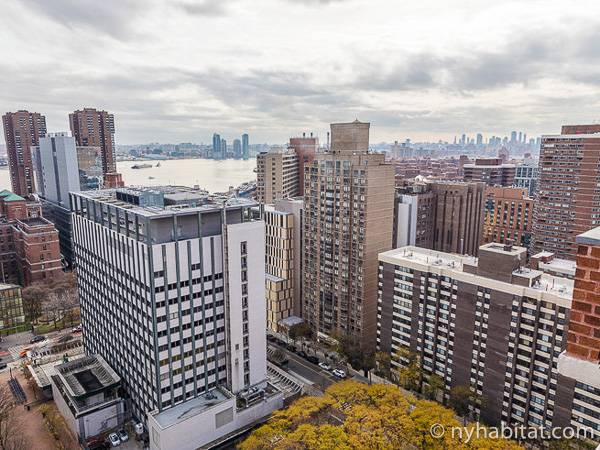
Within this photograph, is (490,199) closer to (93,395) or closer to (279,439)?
(279,439)

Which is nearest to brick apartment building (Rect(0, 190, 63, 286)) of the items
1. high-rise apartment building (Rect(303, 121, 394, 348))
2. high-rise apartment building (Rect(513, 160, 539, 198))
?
high-rise apartment building (Rect(303, 121, 394, 348))

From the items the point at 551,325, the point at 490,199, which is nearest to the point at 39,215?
the point at 551,325

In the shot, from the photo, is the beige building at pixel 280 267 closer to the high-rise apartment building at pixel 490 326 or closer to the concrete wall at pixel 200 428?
the high-rise apartment building at pixel 490 326

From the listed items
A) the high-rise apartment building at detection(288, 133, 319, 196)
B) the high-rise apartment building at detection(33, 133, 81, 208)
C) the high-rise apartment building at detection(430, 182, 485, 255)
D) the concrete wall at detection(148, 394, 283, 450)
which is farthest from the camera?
the high-rise apartment building at detection(288, 133, 319, 196)

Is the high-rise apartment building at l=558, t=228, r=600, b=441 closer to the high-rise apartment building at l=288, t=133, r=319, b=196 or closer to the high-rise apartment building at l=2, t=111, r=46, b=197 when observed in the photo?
the high-rise apartment building at l=288, t=133, r=319, b=196

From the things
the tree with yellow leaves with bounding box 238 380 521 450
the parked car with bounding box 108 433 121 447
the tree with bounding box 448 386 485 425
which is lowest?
the parked car with bounding box 108 433 121 447

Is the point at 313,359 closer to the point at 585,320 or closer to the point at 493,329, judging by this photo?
Answer: the point at 493,329

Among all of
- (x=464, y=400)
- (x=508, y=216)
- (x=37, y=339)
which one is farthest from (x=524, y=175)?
(x=37, y=339)
